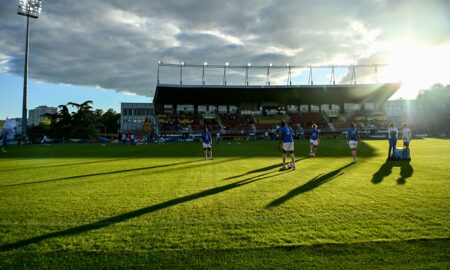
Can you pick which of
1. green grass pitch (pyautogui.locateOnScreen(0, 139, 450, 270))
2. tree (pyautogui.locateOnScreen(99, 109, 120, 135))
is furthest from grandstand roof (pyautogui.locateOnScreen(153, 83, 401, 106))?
tree (pyautogui.locateOnScreen(99, 109, 120, 135))

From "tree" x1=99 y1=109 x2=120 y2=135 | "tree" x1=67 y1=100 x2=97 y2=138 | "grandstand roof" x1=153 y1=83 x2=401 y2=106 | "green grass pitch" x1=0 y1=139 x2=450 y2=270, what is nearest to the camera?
"green grass pitch" x1=0 y1=139 x2=450 y2=270

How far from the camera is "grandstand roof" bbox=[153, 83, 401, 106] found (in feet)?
192

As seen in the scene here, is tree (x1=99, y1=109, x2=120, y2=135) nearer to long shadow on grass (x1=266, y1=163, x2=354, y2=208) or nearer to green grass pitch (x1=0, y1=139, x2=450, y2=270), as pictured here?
green grass pitch (x1=0, y1=139, x2=450, y2=270)

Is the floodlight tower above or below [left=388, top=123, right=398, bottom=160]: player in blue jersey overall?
above

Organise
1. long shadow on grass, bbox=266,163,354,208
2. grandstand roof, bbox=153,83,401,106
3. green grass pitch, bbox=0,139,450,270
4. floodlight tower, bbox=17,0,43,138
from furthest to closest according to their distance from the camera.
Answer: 1. grandstand roof, bbox=153,83,401,106
2. floodlight tower, bbox=17,0,43,138
3. long shadow on grass, bbox=266,163,354,208
4. green grass pitch, bbox=0,139,450,270

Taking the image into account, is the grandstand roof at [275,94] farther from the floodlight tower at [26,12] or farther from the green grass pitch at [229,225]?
the green grass pitch at [229,225]

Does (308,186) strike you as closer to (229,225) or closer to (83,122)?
(229,225)

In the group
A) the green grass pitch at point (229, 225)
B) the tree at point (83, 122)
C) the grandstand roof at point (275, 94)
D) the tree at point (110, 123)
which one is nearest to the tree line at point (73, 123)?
the tree at point (83, 122)

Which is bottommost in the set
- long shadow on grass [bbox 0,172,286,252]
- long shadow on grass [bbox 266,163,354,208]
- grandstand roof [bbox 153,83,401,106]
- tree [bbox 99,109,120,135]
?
long shadow on grass [bbox 0,172,286,252]

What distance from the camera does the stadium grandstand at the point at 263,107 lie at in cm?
5856

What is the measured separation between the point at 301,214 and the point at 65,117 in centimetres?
7198

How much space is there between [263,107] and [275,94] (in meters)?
6.67

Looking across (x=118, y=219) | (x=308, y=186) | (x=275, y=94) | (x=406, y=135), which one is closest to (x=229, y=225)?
(x=118, y=219)

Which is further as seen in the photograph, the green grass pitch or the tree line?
the tree line
